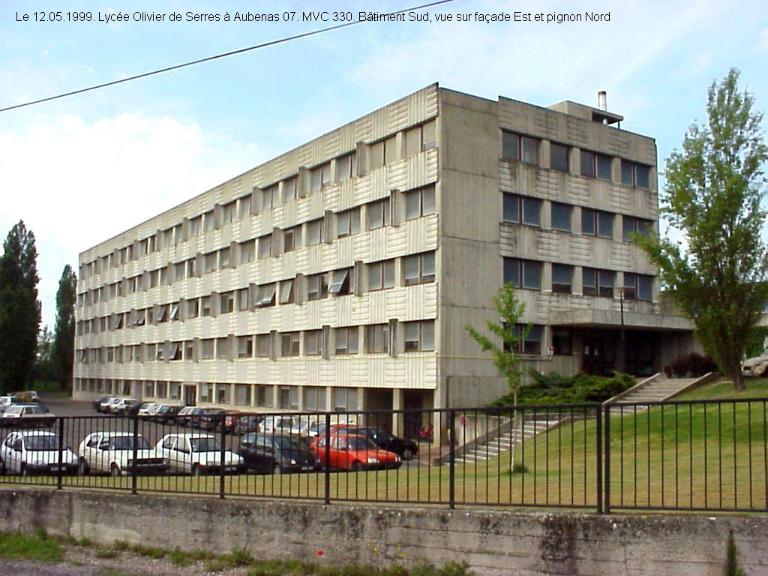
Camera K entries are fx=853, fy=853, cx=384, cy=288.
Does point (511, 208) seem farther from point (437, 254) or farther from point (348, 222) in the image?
point (348, 222)

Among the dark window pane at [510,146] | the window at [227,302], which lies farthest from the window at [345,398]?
the window at [227,302]

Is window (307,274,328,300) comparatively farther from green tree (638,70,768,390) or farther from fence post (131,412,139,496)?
fence post (131,412,139,496)

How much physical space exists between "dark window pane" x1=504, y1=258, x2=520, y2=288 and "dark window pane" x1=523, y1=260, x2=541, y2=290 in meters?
0.40

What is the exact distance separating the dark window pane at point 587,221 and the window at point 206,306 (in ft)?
88.3

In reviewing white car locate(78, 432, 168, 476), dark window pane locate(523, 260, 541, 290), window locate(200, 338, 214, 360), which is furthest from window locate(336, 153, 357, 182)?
white car locate(78, 432, 168, 476)

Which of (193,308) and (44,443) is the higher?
(193,308)

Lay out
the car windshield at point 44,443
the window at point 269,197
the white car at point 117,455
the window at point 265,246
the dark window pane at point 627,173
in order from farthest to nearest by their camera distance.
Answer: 1. the window at point 265,246
2. the window at point 269,197
3. the dark window pane at point 627,173
4. the car windshield at point 44,443
5. the white car at point 117,455

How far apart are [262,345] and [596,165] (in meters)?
21.8

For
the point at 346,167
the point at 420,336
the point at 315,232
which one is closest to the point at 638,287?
the point at 420,336

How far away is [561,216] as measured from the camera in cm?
4066

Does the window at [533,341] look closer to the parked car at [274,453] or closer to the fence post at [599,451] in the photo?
the parked car at [274,453]

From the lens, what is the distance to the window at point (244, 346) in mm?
52188

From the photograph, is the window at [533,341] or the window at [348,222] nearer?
the window at [533,341]

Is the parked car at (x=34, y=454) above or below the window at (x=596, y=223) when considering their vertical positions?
below
